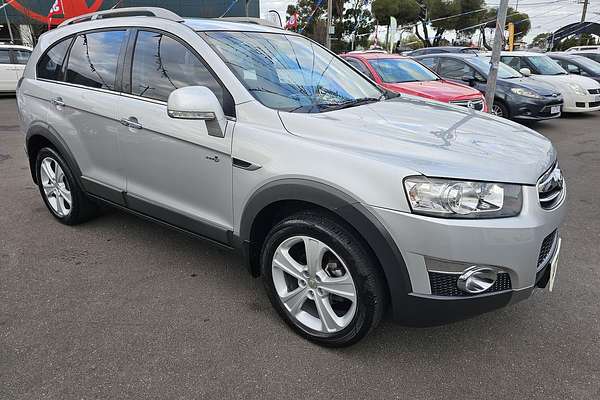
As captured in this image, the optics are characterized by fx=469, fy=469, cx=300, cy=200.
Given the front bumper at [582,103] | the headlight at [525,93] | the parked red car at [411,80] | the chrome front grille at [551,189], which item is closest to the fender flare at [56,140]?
the chrome front grille at [551,189]

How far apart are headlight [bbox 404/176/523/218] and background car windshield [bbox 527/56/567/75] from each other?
10940 mm

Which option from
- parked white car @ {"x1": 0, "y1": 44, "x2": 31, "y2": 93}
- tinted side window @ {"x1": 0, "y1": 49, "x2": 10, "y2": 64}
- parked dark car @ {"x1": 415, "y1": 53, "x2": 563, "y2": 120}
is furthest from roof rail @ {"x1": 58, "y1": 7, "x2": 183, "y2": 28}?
tinted side window @ {"x1": 0, "y1": 49, "x2": 10, "y2": 64}

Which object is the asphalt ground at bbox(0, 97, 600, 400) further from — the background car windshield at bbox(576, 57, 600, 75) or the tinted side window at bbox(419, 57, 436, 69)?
the background car windshield at bbox(576, 57, 600, 75)

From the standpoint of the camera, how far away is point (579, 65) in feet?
42.5

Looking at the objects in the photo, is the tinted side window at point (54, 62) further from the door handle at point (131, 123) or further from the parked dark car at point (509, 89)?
the parked dark car at point (509, 89)

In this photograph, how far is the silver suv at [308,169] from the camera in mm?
2076

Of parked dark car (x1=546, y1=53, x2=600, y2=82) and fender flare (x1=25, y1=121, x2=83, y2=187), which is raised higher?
parked dark car (x1=546, y1=53, x2=600, y2=82)

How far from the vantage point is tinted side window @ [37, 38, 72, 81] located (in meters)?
3.87

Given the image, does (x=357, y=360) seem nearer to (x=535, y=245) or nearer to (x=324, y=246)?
(x=324, y=246)

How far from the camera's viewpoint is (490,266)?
2.07 m

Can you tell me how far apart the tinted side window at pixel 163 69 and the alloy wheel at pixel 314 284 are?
0.99 metres

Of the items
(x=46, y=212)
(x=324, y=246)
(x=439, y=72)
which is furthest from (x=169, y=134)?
(x=439, y=72)

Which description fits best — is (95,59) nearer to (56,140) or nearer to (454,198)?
(56,140)

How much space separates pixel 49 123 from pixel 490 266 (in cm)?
357
